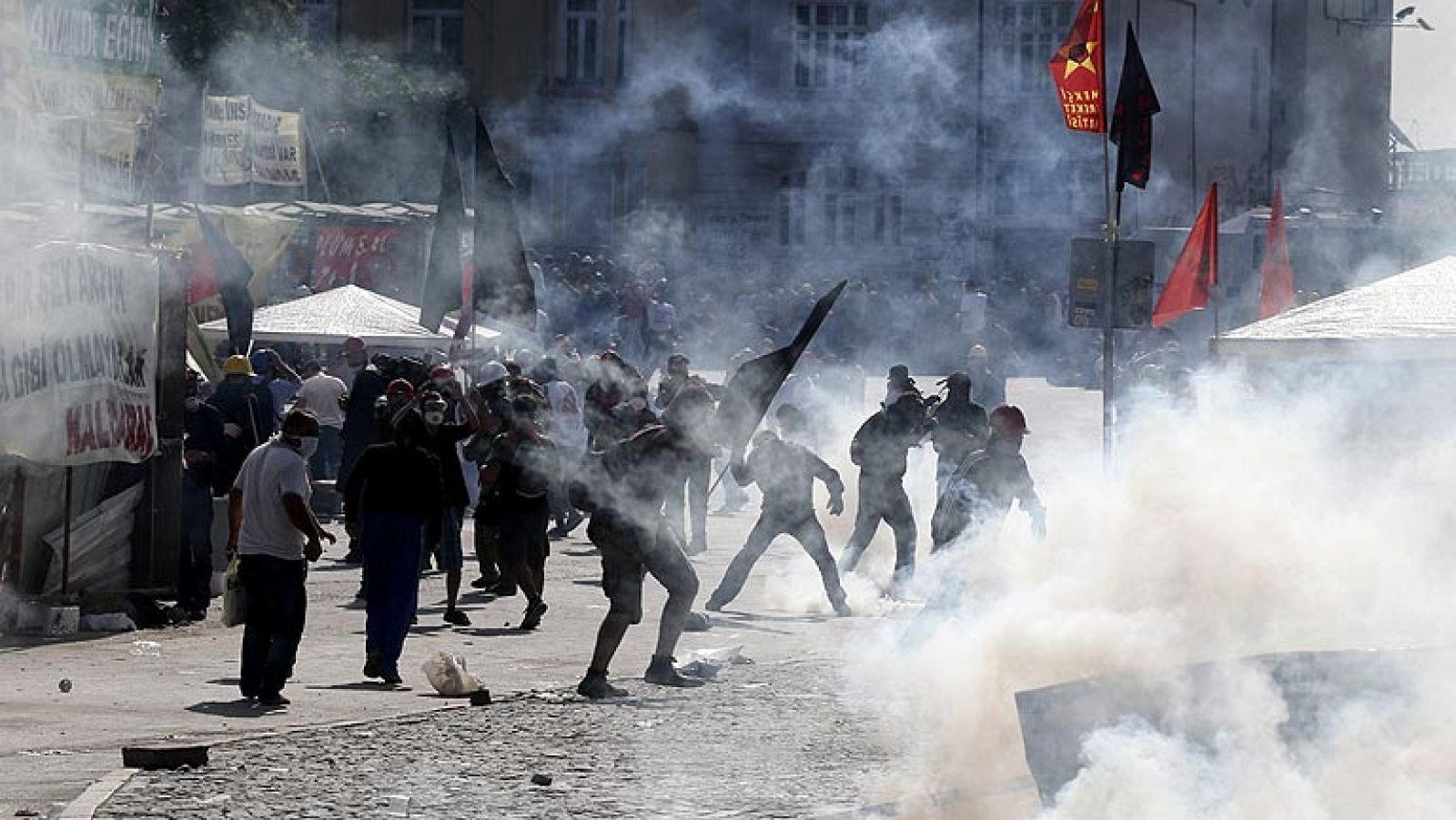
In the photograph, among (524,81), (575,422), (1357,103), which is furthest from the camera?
(1357,103)

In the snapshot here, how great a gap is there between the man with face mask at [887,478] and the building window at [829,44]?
22.9 ft

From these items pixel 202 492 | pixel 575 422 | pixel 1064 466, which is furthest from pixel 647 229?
pixel 202 492

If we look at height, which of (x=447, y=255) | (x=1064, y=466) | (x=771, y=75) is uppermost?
(x=771, y=75)

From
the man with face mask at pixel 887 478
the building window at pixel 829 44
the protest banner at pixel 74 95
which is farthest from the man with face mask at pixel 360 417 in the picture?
the building window at pixel 829 44

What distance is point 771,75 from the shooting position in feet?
86.4

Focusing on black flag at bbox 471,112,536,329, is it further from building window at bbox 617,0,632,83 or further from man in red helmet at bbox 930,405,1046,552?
building window at bbox 617,0,632,83

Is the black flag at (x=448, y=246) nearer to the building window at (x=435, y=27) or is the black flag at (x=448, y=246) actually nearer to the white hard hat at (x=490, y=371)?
the white hard hat at (x=490, y=371)

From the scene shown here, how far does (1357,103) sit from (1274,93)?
33.8 ft

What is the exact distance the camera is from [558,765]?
10.6 m

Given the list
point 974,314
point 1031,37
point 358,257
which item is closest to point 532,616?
point 1031,37

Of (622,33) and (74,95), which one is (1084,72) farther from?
(622,33)

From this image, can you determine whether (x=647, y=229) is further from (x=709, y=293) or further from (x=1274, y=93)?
(x=1274, y=93)

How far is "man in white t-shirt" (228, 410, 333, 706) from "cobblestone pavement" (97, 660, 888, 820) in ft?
3.87

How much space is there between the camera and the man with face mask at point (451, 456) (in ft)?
46.3
